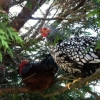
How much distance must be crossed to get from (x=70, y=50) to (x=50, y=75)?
0.24 m

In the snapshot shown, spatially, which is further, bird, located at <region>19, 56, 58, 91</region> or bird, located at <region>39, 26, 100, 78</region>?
bird, located at <region>19, 56, 58, 91</region>

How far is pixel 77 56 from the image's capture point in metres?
1.77

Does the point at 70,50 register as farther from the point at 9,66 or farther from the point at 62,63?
the point at 9,66

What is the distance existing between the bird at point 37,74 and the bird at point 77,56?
9cm

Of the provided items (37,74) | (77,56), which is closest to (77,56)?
(77,56)

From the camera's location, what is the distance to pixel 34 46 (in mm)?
1498

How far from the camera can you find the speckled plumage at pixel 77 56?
5.66 ft

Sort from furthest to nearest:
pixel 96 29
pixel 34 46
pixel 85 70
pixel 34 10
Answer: pixel 34 10 → pixel 85 70 → pixel 34 46 → pixel 96 29

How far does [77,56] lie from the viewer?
177 cm

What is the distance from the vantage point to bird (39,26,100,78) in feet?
5.66

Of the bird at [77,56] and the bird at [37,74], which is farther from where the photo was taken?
the bird at [37,74]

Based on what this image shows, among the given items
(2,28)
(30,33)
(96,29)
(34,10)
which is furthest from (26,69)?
(2,28)

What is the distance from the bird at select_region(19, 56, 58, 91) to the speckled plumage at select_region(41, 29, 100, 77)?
10cm

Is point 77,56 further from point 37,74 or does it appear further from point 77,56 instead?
point 37,74
